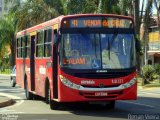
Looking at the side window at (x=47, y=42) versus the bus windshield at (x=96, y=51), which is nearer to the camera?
the bus windshield at (x=96, y=51)

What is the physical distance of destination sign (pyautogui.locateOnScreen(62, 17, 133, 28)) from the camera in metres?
17.0

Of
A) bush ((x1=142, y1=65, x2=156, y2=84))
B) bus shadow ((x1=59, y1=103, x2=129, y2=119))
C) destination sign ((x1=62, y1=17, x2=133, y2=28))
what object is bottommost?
bus shadow ((x1=59, y1=103, x2=129, y2=119))

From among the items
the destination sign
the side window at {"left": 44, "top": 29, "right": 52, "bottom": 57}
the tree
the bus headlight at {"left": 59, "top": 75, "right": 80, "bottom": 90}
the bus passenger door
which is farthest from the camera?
the tree

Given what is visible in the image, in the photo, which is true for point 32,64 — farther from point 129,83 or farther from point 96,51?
point 129,83

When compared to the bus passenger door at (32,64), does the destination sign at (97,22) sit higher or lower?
higher

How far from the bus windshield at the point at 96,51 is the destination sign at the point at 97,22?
306mm

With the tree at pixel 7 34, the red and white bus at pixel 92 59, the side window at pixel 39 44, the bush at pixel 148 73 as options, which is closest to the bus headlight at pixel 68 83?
the red and white bus at pixel 92 59

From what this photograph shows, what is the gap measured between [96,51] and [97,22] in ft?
3.55

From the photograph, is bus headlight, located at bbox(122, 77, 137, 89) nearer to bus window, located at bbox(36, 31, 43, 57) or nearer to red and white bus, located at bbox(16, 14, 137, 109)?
red and white bus, located at bbox(16, 14, 137, 109)

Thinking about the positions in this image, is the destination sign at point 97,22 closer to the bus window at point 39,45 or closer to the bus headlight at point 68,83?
the bus headlight at point 68,83

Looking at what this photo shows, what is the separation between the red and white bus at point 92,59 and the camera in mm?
16562

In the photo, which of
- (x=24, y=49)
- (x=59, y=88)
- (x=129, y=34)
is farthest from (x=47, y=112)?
(x=24, y=49)

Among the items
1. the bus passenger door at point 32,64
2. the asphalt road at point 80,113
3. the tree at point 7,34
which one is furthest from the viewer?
the tree at point 7,34

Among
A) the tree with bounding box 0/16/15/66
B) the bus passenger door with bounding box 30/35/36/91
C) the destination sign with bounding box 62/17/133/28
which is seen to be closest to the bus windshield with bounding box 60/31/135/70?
the destination sign with bounding box 62/17/133/28
